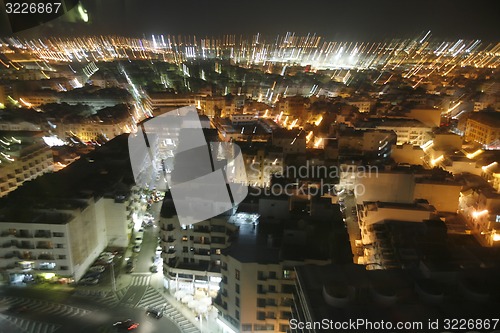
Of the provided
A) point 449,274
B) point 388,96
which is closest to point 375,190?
point 449,274

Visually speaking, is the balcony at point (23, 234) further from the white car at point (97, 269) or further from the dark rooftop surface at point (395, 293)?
the dark rooftop surface at point (395, 293)

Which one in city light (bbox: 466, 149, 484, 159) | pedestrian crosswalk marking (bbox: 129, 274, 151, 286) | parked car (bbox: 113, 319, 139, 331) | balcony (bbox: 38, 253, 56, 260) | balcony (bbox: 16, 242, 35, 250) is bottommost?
parked car (bbox: 113, 319, 139, 331)

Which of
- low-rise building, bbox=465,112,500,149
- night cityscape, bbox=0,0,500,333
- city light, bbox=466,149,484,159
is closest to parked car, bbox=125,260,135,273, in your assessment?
night cityscape, bbox=0,0,500,333

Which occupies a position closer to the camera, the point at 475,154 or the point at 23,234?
the point at 23,234

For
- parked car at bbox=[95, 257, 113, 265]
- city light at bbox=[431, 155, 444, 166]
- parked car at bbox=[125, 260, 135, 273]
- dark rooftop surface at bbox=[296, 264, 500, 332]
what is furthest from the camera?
city light at bbox=[431, 155, 444, 166]

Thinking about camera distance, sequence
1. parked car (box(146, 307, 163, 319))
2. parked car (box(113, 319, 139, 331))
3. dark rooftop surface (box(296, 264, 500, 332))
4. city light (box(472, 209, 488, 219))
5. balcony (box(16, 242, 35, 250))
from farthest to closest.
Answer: city light (box(472, 209, 488, 219))
balcony (box(16, 242, 35, 250))
parked car (box(146, 307, 163, 319))
parked car (box(113, 319, 139, 331))
dark rooftop surface (box(296, 264, 500, 332))

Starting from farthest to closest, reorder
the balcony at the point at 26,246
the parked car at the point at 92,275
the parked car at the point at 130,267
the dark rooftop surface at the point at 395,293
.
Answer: the parked car at the point at 130,267, the parked car at the point at 92,275, the balcony at the point at 26,246, the dark rooftop surface at the point at 395,293

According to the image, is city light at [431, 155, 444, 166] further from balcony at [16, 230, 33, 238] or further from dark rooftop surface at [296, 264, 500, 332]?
balcony at [16, 230, 33, 238]

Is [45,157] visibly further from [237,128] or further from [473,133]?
[473,133]

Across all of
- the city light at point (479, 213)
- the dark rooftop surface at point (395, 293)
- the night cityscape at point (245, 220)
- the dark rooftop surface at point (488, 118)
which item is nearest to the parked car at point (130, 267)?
the night cityscape at point (245, 220)

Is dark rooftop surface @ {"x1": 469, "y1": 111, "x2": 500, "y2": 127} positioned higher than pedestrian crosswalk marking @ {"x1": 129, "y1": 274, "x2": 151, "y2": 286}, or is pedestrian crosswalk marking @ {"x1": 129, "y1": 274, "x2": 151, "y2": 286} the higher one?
dark rooftop surface @ {"x1": 469, "y1": 111, "x2": 500, "y2": 127}

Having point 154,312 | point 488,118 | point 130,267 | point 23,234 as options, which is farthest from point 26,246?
point 488,118

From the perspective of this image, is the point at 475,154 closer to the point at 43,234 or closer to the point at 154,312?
the point at 154,312
